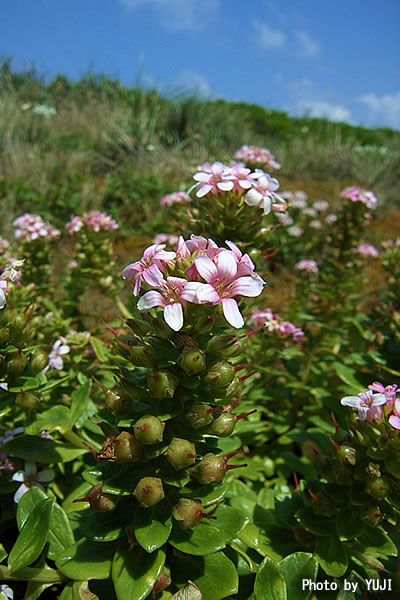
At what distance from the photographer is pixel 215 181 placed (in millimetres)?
1859

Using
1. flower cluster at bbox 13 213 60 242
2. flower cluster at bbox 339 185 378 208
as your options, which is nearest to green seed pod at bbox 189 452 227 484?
A: flower cluster at bbox 13 213 60 242

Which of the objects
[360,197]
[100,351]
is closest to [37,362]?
[100,351]

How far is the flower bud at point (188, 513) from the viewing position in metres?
1.29

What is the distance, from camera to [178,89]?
1288 cm

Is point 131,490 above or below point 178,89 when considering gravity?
below

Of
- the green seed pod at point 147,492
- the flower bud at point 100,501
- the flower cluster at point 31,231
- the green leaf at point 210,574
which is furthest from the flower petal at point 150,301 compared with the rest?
the flower cluster at point 31,231

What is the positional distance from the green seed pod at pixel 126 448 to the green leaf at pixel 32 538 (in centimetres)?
40

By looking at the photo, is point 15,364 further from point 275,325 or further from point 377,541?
point 275,325

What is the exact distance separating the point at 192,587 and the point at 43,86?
17910 mm

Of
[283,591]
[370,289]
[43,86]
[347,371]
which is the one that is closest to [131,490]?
[283,591]

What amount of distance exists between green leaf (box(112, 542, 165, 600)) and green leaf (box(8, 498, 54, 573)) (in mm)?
270

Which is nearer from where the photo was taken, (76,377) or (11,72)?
(76,377)

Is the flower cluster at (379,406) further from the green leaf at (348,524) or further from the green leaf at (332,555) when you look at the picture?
the green leaf at (332,555)

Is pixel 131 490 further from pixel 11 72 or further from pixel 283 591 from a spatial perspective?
pixel 11 72
